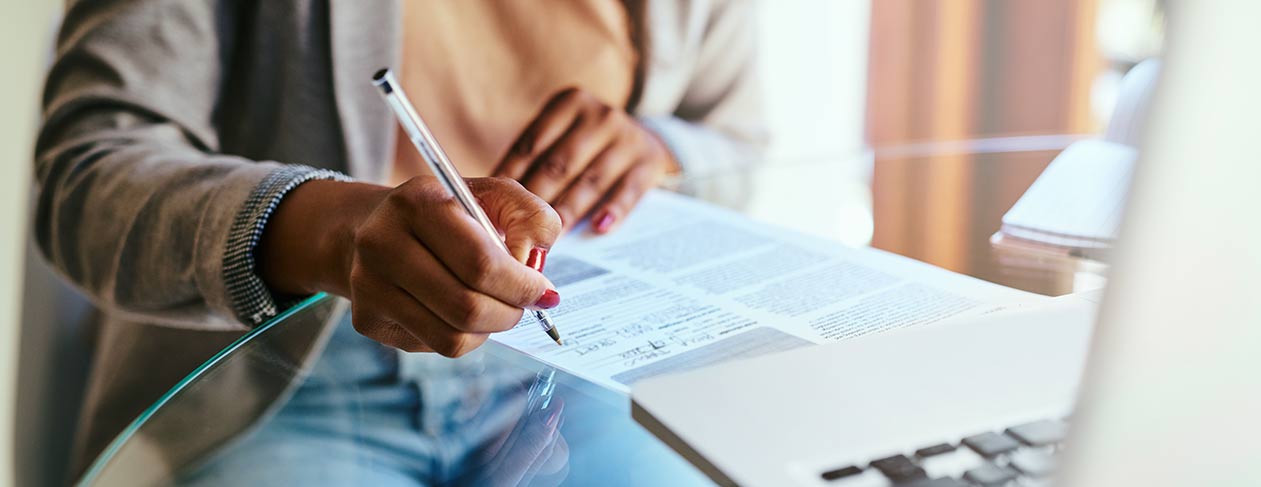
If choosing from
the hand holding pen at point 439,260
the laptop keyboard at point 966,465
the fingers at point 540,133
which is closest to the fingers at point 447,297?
the hand holding pen at point 439,260

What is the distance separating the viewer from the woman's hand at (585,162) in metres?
0.70

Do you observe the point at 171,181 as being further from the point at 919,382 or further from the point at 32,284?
the point at 919,382

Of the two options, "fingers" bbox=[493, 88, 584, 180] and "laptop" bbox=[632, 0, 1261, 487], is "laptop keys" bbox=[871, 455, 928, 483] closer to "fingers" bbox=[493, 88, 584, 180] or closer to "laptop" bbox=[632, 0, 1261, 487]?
"laptop" bbox=[632, 0, 1261, 487]

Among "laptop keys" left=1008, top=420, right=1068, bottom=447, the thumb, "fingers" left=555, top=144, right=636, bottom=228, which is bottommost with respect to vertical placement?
"fingers" left=555, top=144, right=636, bottom=228

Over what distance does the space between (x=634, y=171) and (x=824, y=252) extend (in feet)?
0.74

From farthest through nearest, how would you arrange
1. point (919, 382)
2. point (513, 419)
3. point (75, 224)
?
point (75, 224), point (513, 419), point (919, 382)

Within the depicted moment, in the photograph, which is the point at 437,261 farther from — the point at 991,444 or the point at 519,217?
the point at 991,444

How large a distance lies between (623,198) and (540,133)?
142 millimetres

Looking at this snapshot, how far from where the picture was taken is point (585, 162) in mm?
760

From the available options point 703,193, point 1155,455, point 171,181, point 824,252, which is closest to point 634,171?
point 703,193

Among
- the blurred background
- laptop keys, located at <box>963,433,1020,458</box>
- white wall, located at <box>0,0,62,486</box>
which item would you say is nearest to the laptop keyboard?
laptop keys, located at <box>963,433,1020,458</box>

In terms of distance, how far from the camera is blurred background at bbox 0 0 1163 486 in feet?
2.38

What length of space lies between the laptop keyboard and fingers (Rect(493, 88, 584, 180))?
50cm

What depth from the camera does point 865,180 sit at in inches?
34.0
